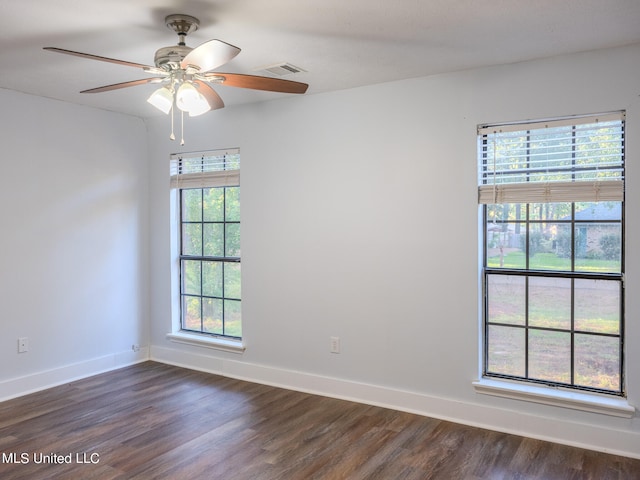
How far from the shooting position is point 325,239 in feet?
12.7

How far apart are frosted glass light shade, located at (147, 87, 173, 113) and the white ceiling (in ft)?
1.10

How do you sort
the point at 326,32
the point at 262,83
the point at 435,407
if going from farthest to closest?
1. the point at 435,407
2. the point at 326,32
3. the point at 262,83

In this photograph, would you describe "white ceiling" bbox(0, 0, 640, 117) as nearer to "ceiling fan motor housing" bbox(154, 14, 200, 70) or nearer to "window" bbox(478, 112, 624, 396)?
"ceiling fan motor housing" bbox(154, 14, 200, 70)

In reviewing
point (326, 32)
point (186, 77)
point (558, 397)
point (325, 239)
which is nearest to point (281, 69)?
point (326, 32)

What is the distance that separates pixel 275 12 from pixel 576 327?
8.28 feet

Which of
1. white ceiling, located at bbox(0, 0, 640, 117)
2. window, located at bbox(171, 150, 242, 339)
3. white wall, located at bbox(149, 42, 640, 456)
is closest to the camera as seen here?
white ceiling, located at bbox(0, 0, 640, 117)

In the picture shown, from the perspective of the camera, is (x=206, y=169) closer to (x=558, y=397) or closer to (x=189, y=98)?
(x=189, y=98)

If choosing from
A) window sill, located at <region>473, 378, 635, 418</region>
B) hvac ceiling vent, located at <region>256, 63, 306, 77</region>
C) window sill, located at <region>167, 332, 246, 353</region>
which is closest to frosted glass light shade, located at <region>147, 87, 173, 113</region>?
hvac ceiling vent, located at <region>256, 63, 306, 77</region>

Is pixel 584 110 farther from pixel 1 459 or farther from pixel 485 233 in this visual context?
pixel 1 459

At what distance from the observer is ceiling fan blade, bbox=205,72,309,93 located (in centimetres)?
247

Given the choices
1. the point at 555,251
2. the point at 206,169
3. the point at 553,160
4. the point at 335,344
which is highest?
the point at 206,169

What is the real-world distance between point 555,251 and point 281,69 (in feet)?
6.85

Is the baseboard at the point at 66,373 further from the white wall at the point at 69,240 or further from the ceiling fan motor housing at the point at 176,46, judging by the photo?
Answer: the ceiling fan motor housing at the point at 176,46

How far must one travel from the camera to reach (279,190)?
4.09m
